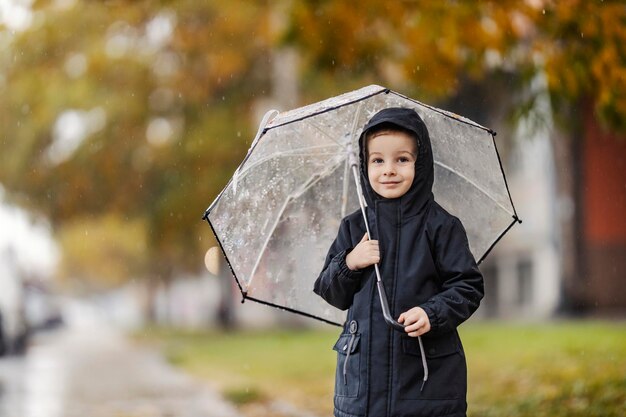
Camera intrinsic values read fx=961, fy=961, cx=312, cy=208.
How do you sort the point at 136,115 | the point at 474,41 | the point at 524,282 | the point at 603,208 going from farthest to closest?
1. the point at 524,282
2. the point at 603,208
3. the point at 136,115
4. the point at 474,41

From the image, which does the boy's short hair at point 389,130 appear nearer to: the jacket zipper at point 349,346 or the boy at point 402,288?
the boy at point 402,288

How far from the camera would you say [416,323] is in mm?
3084

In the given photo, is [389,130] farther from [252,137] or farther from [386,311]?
[252,137]

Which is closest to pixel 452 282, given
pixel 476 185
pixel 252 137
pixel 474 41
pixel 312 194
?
pixel 476 185

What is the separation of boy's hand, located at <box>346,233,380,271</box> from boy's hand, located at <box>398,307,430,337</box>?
9.4 inches

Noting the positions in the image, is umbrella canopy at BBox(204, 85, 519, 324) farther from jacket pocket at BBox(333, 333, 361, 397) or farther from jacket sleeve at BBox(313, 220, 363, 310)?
jacket pocket at BBox(333, 333, 361, 397)

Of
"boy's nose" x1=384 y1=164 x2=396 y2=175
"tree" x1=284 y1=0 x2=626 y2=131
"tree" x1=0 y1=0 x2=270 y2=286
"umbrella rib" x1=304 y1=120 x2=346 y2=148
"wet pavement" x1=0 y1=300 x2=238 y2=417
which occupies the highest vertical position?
"tree" x1=0 y1=0 x2=270 y2=286

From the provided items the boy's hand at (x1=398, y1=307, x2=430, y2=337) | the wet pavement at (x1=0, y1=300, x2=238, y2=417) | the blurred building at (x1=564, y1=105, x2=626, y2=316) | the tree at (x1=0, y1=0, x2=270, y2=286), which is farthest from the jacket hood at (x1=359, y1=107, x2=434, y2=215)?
the blurred building at (x1=564, y1=105, x2=626, y2=316)

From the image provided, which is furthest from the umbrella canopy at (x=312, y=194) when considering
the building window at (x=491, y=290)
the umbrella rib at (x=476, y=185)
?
the building window at (x=491, y=290)

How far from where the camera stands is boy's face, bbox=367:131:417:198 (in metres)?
3.32

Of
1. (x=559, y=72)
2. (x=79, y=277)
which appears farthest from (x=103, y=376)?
(x=79, y=277)

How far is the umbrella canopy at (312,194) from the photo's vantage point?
13.0ft

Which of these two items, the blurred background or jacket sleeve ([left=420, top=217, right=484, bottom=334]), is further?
the blurred background

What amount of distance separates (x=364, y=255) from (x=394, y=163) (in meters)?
0.34
